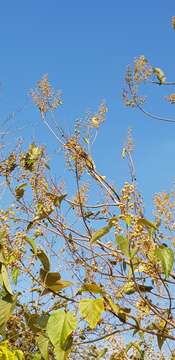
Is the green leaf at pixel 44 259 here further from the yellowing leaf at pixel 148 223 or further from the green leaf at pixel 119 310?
the yellowing leaf at pixel 148 223

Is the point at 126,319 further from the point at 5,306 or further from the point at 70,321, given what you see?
the point at 5,306

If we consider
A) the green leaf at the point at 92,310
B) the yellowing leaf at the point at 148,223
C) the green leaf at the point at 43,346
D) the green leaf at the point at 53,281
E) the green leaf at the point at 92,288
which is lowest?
the green leaf at the point at 43,346

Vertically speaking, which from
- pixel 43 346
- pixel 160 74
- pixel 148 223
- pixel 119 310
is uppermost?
pixel 160 74

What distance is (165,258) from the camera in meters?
1.62

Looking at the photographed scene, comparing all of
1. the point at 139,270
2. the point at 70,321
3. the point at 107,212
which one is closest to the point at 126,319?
the point at 139,270

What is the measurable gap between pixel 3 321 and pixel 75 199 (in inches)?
76.1

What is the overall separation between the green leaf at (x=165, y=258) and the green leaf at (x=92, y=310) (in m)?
0.24

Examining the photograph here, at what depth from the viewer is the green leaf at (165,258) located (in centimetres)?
159

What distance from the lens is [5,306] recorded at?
156cm

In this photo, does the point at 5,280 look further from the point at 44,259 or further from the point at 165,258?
the point at 165,258

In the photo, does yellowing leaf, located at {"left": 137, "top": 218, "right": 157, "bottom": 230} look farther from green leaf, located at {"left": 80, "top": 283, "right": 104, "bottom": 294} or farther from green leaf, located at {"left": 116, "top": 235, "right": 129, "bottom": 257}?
green leaf, located at {"left": 80, "top": 283, "right": 104, "bottom": 294}

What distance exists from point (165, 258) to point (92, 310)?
12.0 inches

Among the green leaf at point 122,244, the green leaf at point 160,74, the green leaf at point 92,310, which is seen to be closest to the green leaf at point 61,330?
the green leaf at point 92,310

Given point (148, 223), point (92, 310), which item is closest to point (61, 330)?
point (92, 310)
